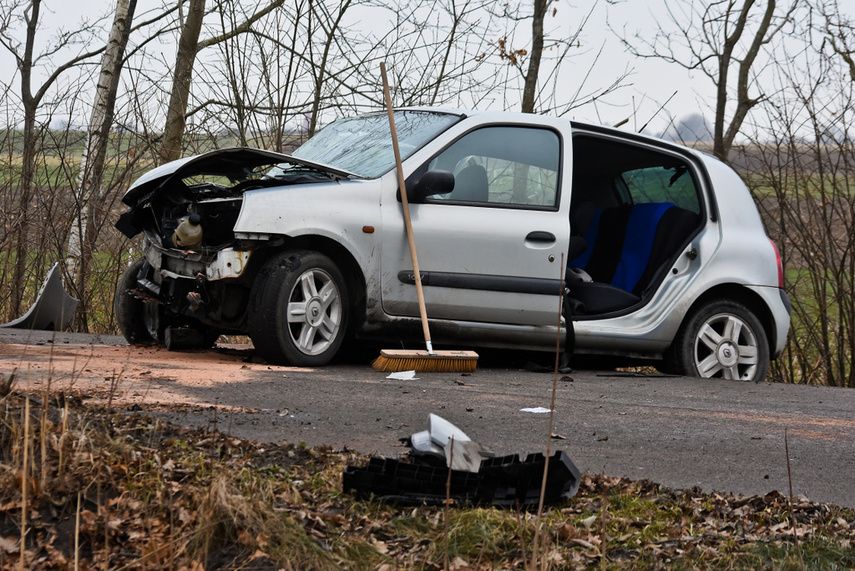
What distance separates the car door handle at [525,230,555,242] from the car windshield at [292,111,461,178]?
949 mm

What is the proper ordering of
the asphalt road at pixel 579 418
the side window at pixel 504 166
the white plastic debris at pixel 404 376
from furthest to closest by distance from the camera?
the side window at pixel 504 166 → the white plastic debris at pixel 404 376 → the asphalt road at pixel 579 418

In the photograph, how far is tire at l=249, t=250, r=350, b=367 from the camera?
6258 mm

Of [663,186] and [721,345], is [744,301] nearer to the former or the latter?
[721,345]

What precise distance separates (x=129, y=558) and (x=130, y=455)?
2.05 ft

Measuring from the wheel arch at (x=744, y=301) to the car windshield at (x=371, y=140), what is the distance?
232 cm

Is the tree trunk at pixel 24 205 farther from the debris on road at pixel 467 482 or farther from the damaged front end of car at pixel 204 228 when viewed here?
the debris on road at pixel 467 482

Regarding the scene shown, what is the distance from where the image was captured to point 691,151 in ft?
25.9

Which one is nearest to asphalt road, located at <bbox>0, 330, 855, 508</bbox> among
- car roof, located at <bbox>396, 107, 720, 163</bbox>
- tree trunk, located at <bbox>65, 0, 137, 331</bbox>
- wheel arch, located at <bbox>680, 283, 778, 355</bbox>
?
wheel arch, located at <bbox>680, 283, 778, 355</bbox>

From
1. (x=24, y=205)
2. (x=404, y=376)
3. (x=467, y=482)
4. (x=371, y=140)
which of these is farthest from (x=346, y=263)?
(x=24, y=205)

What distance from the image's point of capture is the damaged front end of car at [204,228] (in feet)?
20.6

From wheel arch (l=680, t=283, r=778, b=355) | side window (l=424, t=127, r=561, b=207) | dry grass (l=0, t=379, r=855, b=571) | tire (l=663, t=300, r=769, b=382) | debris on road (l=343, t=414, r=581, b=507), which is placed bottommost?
dry grass (l=0, t=379, r=855, b=571)

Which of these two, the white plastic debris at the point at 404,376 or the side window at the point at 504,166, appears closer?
the white plastic debris at the point at 404,376

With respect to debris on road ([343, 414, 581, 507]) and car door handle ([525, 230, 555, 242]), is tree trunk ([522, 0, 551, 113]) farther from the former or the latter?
debris on road ([343, 414, 581, 507])

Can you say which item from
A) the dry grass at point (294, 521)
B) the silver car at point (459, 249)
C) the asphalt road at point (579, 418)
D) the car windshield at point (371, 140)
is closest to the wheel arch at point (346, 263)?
the silver car at point (459, 249)
